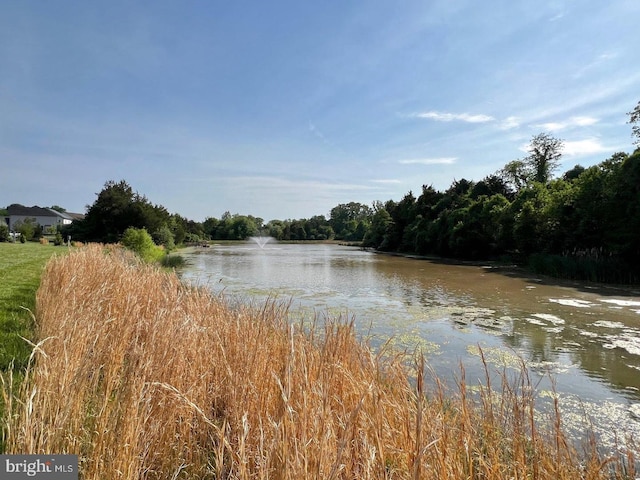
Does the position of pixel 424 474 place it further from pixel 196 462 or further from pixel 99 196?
pixel 99 196

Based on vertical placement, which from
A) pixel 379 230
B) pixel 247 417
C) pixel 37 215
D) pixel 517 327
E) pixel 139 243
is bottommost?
pixel 517 327

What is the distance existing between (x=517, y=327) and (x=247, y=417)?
24.8 feet

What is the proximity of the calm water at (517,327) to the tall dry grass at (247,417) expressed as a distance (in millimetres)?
542

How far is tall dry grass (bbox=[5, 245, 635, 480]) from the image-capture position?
1727 millimetres

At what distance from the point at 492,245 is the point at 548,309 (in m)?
19.2

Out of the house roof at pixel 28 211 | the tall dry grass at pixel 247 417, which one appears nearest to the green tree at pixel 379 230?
the tall dry grass at pixel 247 417

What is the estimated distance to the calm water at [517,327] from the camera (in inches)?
187

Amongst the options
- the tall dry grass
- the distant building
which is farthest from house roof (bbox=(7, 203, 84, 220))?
the tall dry grass

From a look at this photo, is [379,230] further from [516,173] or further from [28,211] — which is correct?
[28,211]

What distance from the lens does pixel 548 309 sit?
33.4 ft

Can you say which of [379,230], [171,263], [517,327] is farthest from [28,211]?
[517,327]

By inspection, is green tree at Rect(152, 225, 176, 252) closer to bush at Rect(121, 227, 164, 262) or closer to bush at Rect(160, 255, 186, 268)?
bush at Rect(160, 255, 186, 268)

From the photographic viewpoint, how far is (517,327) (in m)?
8.16

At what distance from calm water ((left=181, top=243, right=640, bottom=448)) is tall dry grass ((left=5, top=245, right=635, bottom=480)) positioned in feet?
1.78
